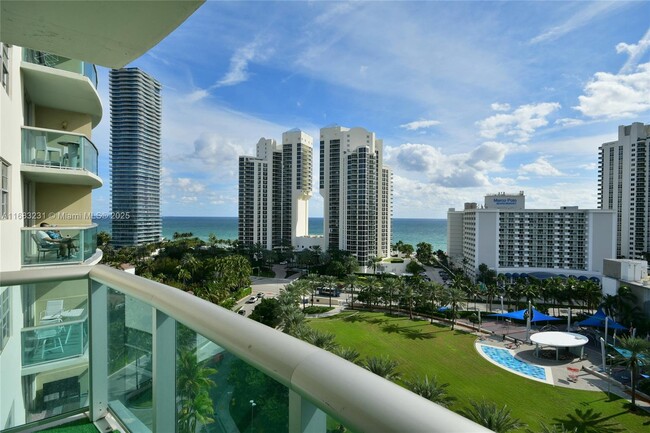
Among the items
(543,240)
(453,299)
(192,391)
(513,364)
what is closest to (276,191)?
(453,299)

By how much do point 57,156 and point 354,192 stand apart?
38.4 m

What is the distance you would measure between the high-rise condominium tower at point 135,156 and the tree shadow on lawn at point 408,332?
42.8m

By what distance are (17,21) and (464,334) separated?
25329 millimetres

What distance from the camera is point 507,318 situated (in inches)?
1009

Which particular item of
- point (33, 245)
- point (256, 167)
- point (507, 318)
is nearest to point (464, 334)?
point (507, 318)

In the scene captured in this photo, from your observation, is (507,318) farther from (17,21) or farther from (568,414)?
(17,21)

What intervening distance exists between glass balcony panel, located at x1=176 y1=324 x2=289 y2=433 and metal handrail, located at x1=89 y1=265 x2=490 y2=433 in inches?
2.9

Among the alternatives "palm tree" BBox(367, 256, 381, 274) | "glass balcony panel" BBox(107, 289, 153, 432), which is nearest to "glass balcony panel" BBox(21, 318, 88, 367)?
"glass balcony panel" BBox(107, 289, 153, 432)

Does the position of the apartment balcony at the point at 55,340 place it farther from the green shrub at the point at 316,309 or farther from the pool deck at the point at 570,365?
the green shrub at the point at 316,309

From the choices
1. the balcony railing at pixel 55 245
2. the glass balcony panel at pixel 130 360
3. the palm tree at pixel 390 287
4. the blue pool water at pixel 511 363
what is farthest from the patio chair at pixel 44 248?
the palm tree at pixel 390 287

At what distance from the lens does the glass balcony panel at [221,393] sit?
876 millimetres

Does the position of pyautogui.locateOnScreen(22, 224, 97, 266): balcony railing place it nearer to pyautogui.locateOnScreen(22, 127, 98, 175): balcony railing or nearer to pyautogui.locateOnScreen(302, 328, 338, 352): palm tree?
A: pyautogui.locateOnScreen(22, 127, 98, 175): balcony railing

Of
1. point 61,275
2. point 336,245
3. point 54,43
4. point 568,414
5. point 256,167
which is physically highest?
point 256,167

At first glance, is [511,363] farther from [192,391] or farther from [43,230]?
[192,391]
